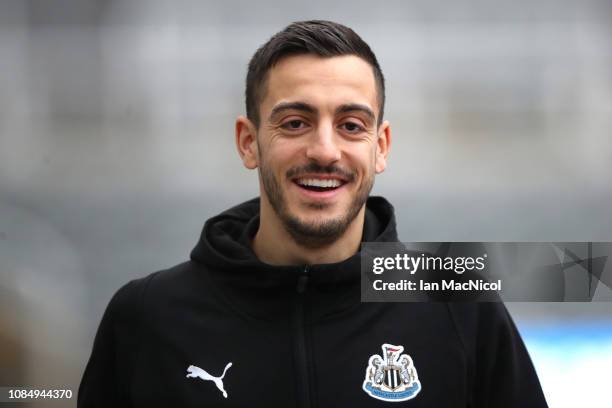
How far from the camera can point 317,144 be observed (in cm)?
160

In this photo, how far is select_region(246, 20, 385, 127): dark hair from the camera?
1663 millimetres

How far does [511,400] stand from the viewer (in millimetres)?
1698

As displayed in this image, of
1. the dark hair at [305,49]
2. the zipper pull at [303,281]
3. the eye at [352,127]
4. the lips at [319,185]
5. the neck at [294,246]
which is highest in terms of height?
the dark hair at [305,49]

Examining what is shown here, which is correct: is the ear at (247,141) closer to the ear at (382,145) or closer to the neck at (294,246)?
the neck at (294,246)

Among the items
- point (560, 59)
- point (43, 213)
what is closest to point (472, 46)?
point (560, 59)

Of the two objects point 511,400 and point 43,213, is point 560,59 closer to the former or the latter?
point 511,400

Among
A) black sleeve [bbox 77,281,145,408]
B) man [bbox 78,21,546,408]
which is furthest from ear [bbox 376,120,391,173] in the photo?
black sleeve [bbox 77,281,145,408]

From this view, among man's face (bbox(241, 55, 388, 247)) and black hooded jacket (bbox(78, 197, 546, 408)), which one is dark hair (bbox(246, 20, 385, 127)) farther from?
black hooded jacket (bbox(78, 197, 546, 408))

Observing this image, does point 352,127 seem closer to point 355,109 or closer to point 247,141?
point 355,109

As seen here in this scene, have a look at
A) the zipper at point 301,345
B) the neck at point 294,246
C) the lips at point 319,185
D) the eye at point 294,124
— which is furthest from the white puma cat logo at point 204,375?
the eye at point 294,124

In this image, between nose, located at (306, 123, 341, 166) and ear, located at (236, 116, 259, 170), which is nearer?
nose, located at (306, 123, 341, 166)

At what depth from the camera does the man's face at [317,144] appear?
1.61m

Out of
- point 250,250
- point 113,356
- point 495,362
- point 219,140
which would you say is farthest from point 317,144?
point 113,356

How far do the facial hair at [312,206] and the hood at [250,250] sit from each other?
0.07 metres
